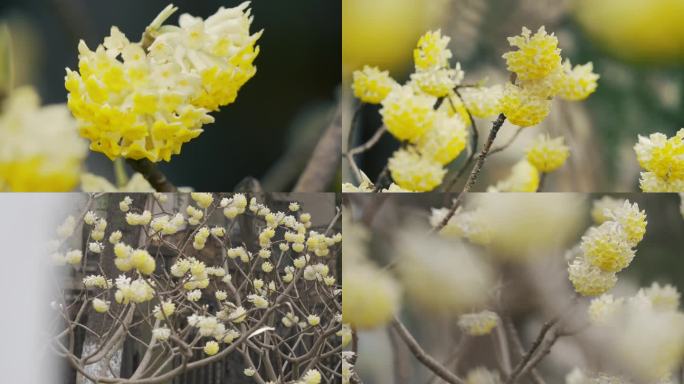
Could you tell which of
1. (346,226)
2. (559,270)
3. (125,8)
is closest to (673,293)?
(559,270)

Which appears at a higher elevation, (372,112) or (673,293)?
(372,112)

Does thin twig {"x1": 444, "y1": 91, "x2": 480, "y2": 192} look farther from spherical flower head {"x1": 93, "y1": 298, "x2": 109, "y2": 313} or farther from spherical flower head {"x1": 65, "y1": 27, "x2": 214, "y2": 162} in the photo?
spherical flower head {"x1": 93, "y1": 298, "x2": 109, "y2": 313}

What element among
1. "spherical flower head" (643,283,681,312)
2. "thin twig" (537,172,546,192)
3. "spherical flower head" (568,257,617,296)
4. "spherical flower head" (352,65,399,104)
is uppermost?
"spherical flower head" (352,65,399,104)

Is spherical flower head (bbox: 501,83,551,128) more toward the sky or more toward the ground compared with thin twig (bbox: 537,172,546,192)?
more toward the sky

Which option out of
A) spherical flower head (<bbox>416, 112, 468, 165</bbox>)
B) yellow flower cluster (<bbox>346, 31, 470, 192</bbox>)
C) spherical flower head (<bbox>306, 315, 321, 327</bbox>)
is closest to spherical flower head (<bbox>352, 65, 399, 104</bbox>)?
yellow flower cluster (<bbox>346, 31, 470, 192</bbox>)

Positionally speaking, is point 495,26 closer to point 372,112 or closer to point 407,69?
point 407,69

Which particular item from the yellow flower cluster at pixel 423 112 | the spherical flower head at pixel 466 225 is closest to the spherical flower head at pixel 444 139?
the yellow flower cluster at pixel 423 112
